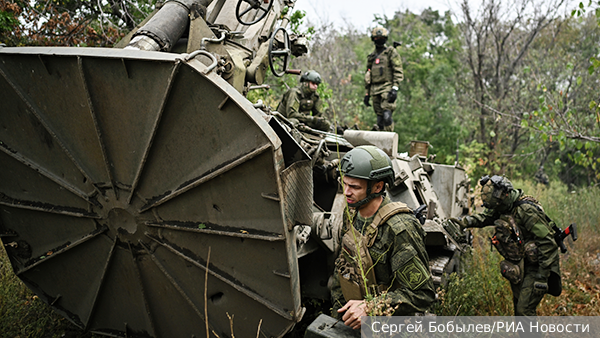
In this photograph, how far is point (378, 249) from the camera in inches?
111

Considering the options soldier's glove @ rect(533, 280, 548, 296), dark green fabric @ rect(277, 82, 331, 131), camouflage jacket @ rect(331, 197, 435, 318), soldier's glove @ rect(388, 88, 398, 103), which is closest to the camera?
camouflage jacket @ rect(331, 197, 435, 318)

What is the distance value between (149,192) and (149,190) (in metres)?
0.02

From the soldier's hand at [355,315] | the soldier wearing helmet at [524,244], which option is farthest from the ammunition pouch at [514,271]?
the soldier's hand at [355,315]

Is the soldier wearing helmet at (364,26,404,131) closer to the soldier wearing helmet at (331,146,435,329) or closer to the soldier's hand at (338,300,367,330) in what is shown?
the soldier wearing helmet at (331,146,435,329)

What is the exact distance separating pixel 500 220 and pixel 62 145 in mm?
4477

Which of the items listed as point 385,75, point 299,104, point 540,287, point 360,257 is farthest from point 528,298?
point 385,75

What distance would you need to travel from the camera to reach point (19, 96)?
303 centimetres

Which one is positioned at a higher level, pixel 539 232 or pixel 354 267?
pixel 354 267

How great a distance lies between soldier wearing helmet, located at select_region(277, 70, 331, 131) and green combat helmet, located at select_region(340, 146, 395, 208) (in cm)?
387

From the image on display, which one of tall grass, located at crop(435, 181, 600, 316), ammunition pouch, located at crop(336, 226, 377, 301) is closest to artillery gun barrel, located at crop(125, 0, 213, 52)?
ammunition pouch, located at crop(336, 226, 377, 301)

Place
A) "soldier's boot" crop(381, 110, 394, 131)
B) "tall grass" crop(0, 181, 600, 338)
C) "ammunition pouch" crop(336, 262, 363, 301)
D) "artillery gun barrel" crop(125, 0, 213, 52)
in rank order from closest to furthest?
"ammunition pouch" crop(336, 262, 363, 301)
"artillery gun barrel" crop(125, 0, 213, 52)
"tall grass" crop(0, 181, 600, 338)
"soldier's boot" crop(381, 110, 394, 131)

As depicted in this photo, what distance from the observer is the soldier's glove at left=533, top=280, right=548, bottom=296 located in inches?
181

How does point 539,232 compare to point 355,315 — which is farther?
point 539,232

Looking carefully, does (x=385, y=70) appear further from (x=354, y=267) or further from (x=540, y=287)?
(x=354, y=267)
